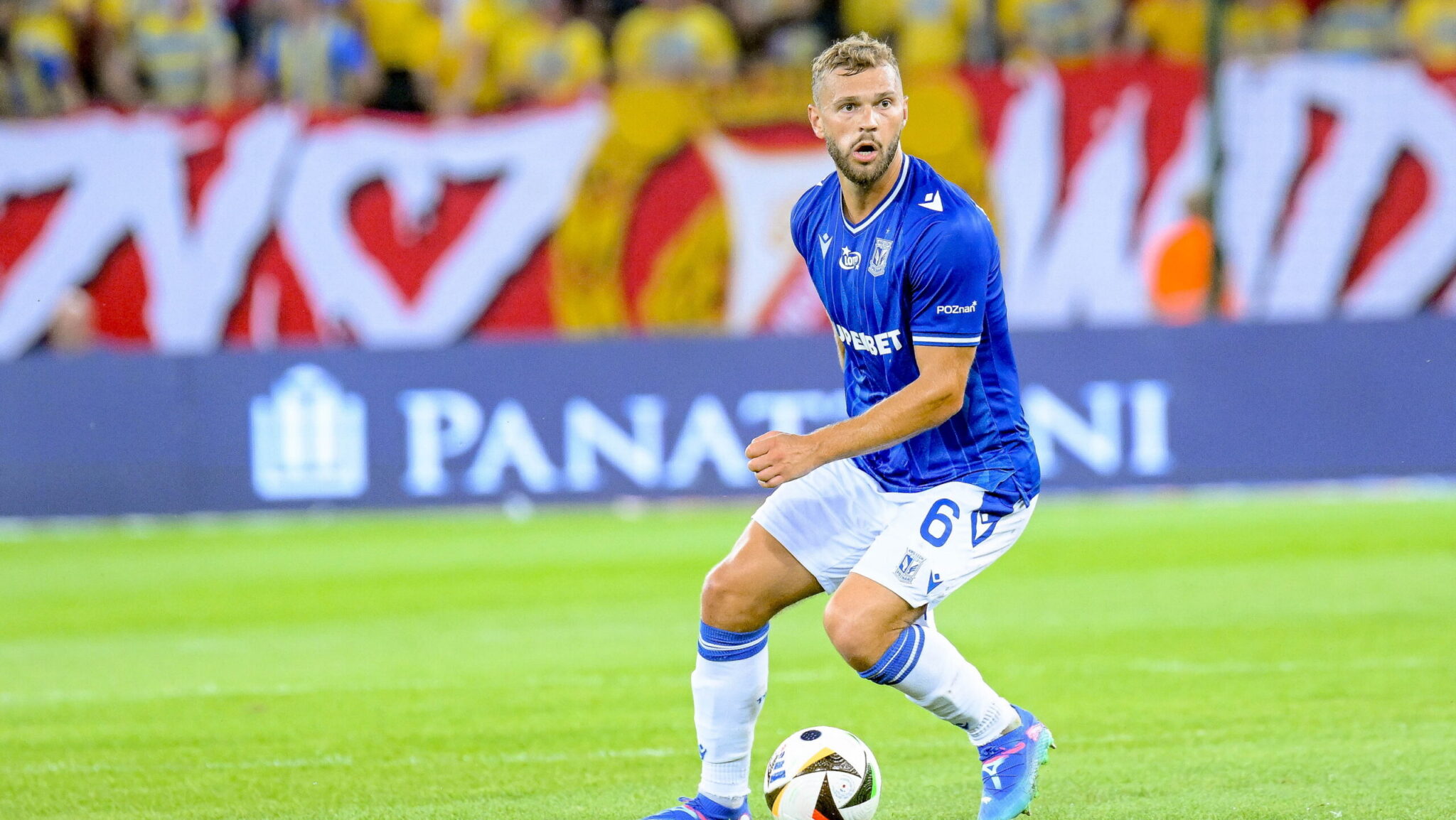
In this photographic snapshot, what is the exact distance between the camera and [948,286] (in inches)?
206

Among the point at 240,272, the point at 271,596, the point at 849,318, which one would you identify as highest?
the point at 849,318

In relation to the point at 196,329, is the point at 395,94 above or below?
above

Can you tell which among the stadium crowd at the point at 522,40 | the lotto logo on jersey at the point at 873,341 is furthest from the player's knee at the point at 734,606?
the stadium crowd at the point at 522,40

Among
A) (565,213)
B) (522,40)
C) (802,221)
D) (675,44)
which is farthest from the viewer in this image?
(522,40)

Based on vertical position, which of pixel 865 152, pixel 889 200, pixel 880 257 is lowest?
pixel 880 257

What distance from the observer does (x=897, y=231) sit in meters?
5.32

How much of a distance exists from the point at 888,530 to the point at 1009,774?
0.75m

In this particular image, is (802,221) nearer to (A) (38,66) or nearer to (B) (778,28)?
(B) (778,28)

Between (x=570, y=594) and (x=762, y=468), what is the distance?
625 cm

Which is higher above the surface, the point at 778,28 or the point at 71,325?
the point at 778,28

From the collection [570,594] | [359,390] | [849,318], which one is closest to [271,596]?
[570,594]

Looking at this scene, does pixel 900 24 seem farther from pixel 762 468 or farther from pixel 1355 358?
pixel 762 468

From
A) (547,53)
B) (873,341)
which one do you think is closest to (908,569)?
(873,341)

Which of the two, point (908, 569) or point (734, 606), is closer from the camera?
point (908, 569)
